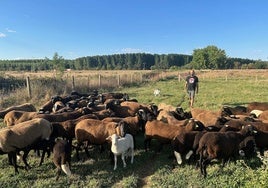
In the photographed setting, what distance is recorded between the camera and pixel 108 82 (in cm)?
3222

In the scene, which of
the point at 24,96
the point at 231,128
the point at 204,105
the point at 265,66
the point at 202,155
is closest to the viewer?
the point at 202,155

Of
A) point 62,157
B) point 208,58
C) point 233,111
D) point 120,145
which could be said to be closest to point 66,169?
point 62,157

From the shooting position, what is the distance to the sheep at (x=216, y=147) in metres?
7.00

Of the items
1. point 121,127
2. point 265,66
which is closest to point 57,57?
point 121,127

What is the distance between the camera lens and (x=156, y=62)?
160625 millimetres

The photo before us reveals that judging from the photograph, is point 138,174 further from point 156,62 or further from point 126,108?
point 156,62

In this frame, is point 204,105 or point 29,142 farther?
point 204,105

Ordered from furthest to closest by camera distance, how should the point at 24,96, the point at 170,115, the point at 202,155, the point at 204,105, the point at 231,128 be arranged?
the point at 24,96
the point at 204,105
the point at 170,115
the point at 231,128
the point at 202,155

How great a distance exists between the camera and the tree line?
10425cm

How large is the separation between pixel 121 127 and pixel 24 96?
1466cm

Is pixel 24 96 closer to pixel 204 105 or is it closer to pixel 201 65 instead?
pixel 204 105

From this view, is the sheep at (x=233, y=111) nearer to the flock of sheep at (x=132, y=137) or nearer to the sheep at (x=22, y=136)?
the flock of sheep at (x=132, y=137)

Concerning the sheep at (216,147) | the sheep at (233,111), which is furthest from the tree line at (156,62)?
the sheep at (216,147)

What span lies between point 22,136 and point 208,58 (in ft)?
333
